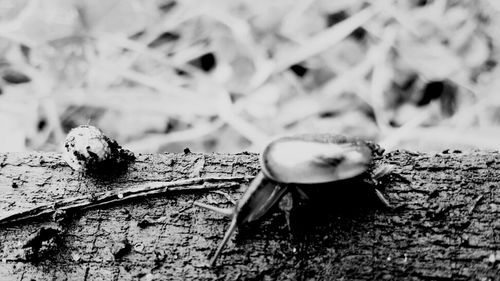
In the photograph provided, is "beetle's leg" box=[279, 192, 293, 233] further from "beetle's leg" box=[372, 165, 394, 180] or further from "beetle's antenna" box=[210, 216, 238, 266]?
"beetle's leg" box=[372, 165, 394, 180]

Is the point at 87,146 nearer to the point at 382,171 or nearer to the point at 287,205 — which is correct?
the point at 287,205

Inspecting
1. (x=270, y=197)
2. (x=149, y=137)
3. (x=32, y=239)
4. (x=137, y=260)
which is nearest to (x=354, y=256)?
(x=270, y=197)

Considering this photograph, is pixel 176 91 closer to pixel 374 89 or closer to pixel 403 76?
pixel 374 89

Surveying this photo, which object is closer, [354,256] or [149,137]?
[354,256]

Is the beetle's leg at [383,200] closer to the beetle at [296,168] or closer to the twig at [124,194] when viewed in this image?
the beetle at [296,168]

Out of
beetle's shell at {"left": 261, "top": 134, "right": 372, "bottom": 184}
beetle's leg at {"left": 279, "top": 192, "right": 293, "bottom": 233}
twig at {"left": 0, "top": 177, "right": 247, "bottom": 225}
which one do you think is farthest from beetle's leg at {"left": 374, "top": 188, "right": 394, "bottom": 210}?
twig at {"left": 0, "top": 177, "right": 247, "bottom": 225}

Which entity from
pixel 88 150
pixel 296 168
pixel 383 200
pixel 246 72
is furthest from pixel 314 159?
pixel 246 72
